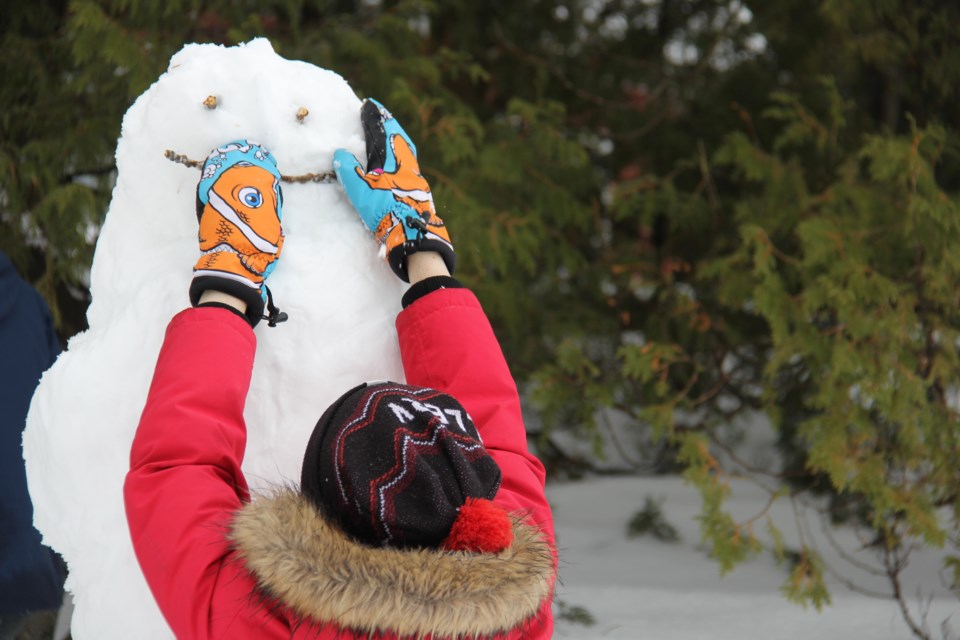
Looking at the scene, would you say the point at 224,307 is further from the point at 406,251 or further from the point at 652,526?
the point at 652,526

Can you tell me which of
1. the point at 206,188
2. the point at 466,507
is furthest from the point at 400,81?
the point at 466,507

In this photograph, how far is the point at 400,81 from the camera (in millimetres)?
2877

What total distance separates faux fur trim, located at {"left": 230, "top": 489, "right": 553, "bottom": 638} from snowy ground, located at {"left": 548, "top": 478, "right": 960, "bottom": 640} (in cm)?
165

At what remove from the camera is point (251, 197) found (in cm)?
151

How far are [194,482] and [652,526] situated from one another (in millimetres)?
2653

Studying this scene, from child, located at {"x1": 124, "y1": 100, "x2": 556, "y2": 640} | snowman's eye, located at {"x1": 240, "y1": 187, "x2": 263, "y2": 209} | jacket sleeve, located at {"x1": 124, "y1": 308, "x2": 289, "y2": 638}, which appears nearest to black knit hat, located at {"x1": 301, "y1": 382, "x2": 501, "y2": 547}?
child, located at {"x1": 124, "y1": 100, "x2": 556, "y2": 640}

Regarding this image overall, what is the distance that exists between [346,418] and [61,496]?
22.0 inches

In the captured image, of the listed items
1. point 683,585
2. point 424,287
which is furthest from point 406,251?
point 683,585

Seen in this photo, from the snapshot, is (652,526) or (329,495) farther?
(652,526)

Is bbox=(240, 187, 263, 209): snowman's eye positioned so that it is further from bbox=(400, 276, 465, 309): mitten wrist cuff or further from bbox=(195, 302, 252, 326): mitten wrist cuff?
bbox=(400, 276, 465, 309): mitten wrist cuff

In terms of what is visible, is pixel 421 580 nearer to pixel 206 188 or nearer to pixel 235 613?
pixel 235 613

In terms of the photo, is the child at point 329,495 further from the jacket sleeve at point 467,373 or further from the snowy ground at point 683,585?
the snowy ground at point 683,585

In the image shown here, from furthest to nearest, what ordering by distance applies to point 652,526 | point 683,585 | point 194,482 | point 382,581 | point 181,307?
point 652,526
point 683,585
point 181,307
point 194,482
point 382,581

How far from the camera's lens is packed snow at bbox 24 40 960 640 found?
4.79 feet
